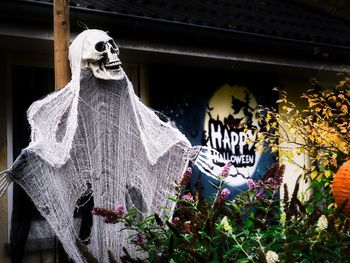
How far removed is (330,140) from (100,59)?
250 cm

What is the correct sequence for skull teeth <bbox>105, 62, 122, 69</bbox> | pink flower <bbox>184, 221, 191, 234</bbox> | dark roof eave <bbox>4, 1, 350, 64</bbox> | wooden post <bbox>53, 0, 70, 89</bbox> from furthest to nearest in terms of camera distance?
dark roof eave <bbox>4, 1, 350, 64</bbox> < skull teeth <bbox>105, 62, 122, 69</bbox> < wooden post <bbox>53, 0, 70, 89</bbox> < pink flower <bbox>184, 221, 191, 234</bbox>

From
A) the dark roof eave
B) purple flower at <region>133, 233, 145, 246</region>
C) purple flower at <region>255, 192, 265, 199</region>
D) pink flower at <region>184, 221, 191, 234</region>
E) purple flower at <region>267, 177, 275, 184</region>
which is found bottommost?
purple flower at <region>133, 233, 145, 246</region>

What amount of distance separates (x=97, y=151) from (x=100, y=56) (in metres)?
0.66

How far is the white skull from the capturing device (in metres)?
5.01

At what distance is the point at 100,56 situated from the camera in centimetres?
505

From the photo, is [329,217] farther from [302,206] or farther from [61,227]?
[61,227]

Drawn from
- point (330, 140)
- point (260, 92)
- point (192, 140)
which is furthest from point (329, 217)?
point (260, 92)

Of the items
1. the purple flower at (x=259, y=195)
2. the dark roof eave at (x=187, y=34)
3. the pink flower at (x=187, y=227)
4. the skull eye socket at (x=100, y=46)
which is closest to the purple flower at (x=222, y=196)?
the pink flower at (x=187, y=227)

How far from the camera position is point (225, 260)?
3750 mm

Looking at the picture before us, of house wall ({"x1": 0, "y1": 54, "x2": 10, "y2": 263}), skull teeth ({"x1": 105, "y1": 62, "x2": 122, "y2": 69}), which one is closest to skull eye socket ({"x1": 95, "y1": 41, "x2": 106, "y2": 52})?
skull teeth ({"x1": 105, "y1": 62, "x2": 122, "y2": 69})

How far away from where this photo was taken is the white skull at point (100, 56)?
197 inches

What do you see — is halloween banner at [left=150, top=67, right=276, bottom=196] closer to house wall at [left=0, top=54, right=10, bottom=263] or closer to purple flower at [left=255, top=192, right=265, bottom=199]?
house wall at [left=0, top=54, right=10, bottom=263]

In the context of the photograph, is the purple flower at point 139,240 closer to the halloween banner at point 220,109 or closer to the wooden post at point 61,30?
the wooden post at point 61,30

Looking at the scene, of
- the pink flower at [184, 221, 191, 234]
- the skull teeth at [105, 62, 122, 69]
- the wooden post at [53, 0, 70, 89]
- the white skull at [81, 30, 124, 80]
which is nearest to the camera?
the pink flower at [184, 221, 191, 234]
